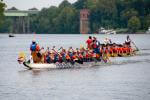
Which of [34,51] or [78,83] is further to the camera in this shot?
[34,51]

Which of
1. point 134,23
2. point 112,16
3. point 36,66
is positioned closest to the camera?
point 36,66

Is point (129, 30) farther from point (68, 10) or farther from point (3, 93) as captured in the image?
point (3, 93)

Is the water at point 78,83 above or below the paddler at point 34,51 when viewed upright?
below

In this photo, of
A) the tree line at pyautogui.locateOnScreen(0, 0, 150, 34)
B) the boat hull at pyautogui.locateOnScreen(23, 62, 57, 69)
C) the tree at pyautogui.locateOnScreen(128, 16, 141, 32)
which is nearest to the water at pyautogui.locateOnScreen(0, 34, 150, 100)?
the boat hull at pyautogui.locateOnScreen(23, 62, 57, 69)

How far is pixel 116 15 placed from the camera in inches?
7092

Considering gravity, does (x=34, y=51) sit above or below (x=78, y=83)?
above

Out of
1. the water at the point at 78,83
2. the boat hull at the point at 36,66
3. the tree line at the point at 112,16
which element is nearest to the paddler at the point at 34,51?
the boat hull at the point at 36,66

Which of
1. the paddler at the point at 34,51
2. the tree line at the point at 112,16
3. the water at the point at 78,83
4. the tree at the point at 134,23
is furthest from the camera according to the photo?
the tree line at the point at 112,16

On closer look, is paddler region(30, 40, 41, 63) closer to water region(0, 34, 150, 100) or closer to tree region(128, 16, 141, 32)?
water region(0, 34, 150, 100)

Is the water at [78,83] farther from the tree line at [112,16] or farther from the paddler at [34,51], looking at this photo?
the tree line at [112,16]

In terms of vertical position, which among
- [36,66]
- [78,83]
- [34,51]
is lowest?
[78,83]

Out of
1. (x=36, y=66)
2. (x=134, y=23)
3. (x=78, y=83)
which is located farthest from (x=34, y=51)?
(x=134, y=23)

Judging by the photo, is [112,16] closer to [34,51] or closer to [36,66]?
[34,51]

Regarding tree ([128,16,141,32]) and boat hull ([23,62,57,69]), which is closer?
boat hull ([23,62,57,69])
